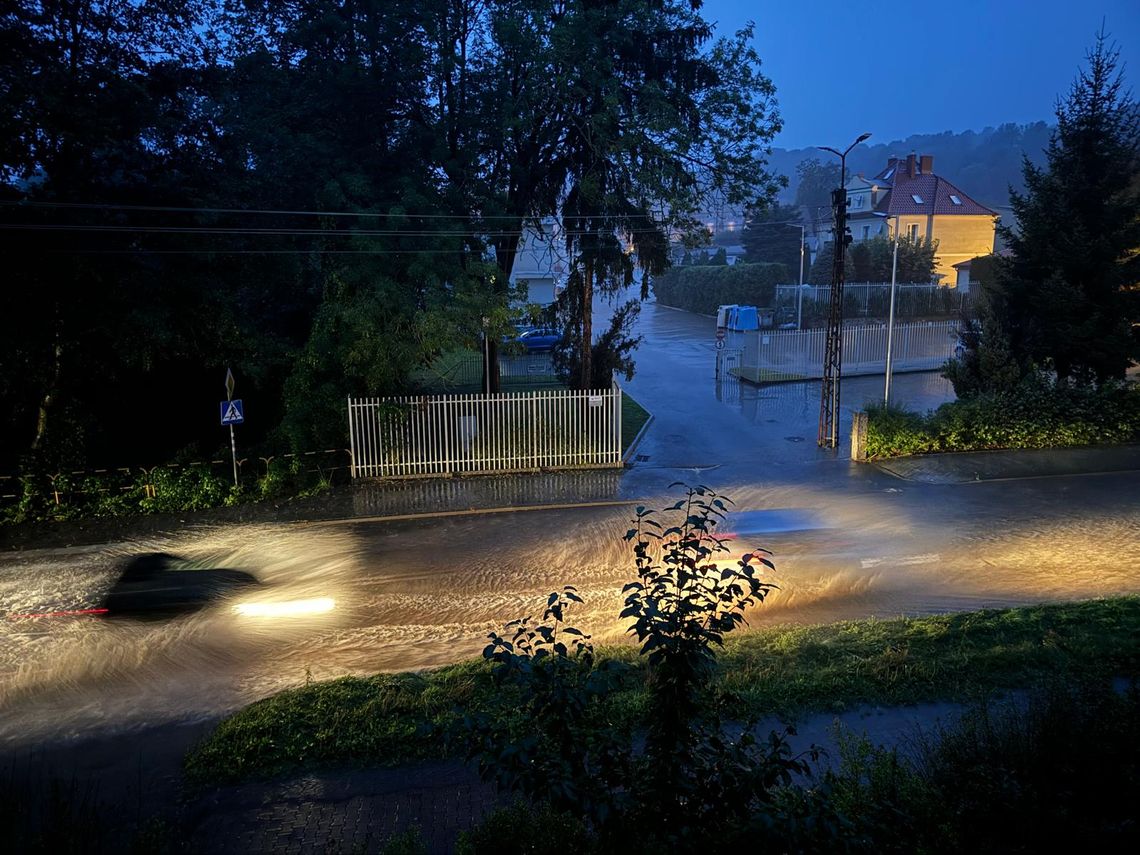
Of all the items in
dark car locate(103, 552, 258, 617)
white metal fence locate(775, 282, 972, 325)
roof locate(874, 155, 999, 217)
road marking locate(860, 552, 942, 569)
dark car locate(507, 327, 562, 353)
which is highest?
roof locate(874, 155, 999, 217)

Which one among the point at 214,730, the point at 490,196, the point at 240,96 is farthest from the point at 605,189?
the point at 214,730

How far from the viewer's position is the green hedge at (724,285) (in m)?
52.2

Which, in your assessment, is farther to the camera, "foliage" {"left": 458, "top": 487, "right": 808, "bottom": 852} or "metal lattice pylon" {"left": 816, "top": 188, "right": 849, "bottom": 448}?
"metal lattice pylon" {"left": 816, "top": 188, "right": 849, "bottom": 448}

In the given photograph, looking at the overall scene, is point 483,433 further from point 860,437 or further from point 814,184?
point 814,184

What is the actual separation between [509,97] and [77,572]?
44.7 ft

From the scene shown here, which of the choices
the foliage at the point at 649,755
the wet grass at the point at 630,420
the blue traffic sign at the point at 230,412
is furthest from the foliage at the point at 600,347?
the foliage at the point at 649,755

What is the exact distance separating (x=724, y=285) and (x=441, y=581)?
4567 centimetres

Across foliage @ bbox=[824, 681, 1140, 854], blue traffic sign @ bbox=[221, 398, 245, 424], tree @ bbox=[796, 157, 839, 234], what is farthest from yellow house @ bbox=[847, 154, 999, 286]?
foliage @ bbox=[824, 681, 1140, 854]

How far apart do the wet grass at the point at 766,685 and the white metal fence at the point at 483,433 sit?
31.2ft

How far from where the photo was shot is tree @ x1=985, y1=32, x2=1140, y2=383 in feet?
65.3

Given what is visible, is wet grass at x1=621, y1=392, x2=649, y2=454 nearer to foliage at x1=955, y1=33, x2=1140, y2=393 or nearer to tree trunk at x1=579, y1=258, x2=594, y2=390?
tree trunk at x1=579, y1=258, x2=594, y2=390

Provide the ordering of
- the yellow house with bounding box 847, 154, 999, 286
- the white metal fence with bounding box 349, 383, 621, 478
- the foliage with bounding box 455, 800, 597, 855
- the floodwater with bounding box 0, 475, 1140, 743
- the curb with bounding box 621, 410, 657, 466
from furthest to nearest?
the yellow house with bounding box 847, 154, 999, 286 → the curb with bounding box 621, 410, 657, 466 → the white metal fence with bounding box 349, 383, 621, 478 → the floodwater with bounding box 0, 475, 1140, 743 → the foliage with bounding box 455, 800, 597, 855

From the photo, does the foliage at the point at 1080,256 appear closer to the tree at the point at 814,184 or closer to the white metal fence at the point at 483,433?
the white metal fence at the point at 483,433

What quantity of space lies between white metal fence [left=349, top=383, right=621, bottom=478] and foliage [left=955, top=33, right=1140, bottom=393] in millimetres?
10465
